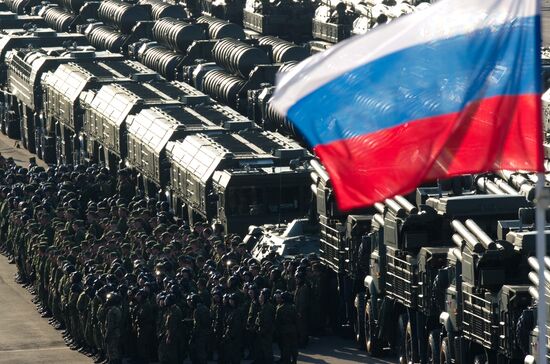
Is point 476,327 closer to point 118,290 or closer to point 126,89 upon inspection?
point 118,290

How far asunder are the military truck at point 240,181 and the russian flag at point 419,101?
64.7 feet

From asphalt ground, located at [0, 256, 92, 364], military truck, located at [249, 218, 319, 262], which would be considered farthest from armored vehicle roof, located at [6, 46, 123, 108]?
military truck, located at [249, 218, 319, 262]

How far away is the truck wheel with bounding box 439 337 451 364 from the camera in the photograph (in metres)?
26.0

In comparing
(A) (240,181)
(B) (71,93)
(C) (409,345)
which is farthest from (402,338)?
(B) (71,93)

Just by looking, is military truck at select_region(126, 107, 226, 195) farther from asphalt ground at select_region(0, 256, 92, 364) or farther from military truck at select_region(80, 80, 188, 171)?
asphalt ground at select_region(0, 256, 92, 364)

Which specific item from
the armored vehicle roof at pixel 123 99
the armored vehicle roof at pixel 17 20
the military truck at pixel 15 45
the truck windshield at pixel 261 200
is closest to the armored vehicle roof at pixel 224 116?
the armored vehicle roof at pixel 123 99

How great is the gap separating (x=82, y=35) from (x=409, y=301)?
110ft

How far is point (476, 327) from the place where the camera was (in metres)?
25.0

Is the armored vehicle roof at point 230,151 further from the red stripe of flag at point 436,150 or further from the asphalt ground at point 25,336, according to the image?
the red stripe of flag at point 436,150

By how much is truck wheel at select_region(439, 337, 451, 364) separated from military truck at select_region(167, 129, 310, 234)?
9101 millimetres

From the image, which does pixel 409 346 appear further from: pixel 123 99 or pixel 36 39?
pixel 36 39

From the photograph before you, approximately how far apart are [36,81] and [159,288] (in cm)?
2339

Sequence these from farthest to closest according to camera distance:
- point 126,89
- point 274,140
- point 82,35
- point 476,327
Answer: point 82,35, point 126,89, point 274,140, point 476,327

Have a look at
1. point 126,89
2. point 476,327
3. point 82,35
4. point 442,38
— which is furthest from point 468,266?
point 82,35
